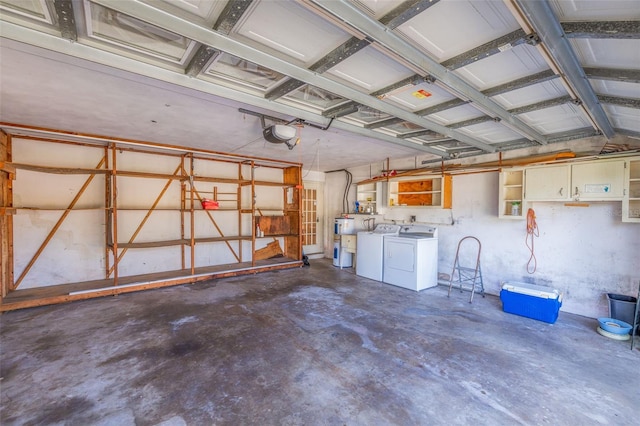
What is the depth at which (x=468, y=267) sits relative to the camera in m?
5.18

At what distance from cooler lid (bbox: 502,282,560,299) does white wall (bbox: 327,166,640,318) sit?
1.47ft

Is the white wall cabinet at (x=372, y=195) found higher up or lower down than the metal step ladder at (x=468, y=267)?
higher up

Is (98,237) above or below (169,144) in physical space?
below

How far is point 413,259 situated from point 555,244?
81.5 inches

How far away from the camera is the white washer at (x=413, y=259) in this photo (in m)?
5.04

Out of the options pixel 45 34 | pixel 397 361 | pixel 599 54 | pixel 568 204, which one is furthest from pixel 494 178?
pixel 45 34

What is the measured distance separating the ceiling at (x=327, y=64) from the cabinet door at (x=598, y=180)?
369 mm

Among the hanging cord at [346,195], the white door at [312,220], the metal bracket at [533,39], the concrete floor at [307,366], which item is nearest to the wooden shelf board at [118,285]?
the concrete floor at [307,366]

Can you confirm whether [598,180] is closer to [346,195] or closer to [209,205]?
[346,195]

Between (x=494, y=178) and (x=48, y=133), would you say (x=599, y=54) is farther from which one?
(x=48, y=133)

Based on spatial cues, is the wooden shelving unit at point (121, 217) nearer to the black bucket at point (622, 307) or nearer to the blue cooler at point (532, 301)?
the blue cooler at point (532, 301)

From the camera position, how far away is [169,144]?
5.02 metres

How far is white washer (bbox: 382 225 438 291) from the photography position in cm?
504

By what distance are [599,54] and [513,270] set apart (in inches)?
144
